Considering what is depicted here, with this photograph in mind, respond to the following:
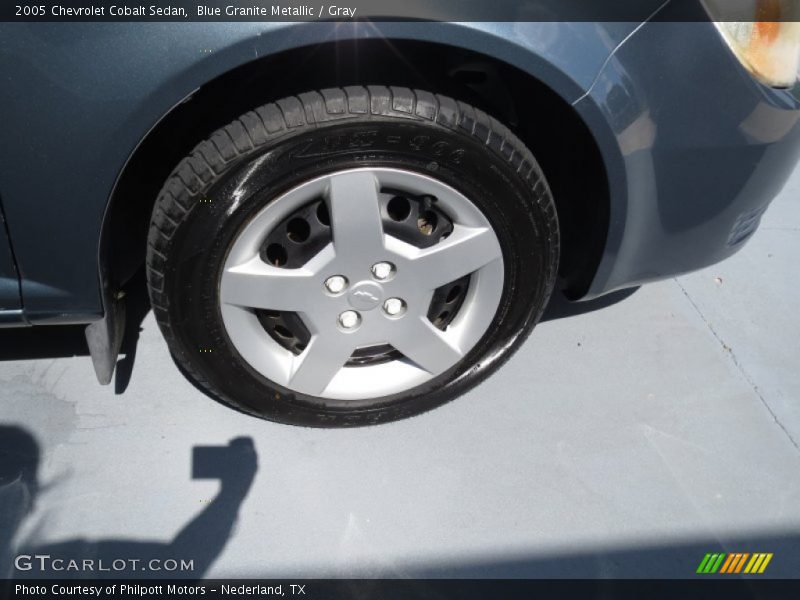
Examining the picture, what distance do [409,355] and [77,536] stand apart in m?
0.90

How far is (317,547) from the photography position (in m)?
1.69

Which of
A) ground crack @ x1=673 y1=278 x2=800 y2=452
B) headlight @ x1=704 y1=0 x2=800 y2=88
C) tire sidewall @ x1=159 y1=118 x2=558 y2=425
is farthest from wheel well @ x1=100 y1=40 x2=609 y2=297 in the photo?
ground crack @ x1=673 y1=278 x2=800 y2=452

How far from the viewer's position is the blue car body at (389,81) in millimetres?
1350

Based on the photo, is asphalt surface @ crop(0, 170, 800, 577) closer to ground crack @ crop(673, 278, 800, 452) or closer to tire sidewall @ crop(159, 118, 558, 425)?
ground crack @ crop(673, 278, 800, 452)

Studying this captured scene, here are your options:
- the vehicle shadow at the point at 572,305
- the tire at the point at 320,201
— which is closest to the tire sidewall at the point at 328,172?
the tire at the point at 320,201

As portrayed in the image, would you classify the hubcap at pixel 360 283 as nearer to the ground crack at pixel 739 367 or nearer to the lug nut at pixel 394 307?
the lug nut at pixel 394 307

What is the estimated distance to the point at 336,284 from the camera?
1.71m

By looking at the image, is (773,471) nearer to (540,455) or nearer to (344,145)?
(540,455)

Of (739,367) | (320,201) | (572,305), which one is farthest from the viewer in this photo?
(572,305)

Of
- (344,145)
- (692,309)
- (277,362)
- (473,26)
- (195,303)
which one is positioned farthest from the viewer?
(692,309)

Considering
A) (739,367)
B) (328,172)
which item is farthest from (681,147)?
(739,367)

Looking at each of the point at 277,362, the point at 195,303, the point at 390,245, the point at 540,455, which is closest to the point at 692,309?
the point at 540,455

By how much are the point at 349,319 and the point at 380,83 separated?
1.86ft

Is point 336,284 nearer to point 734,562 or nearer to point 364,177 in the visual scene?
point 364,177
